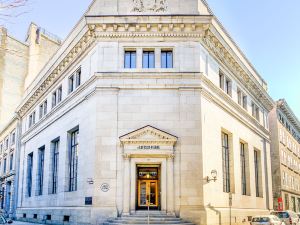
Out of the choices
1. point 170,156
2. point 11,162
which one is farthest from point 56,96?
point 11,162

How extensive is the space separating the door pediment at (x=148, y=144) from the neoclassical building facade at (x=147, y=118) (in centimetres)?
7

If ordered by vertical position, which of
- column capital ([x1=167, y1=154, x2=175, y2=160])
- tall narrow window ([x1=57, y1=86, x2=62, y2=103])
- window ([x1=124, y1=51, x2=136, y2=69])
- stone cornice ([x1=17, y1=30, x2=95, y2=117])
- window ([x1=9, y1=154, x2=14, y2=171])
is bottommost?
column capital ([x1=167, y1=154, x2=175, y2=160])

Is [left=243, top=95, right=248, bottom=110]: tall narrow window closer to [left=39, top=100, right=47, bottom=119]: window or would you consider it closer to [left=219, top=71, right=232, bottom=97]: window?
[left=219, top=71, right=232, bottom=97]: window

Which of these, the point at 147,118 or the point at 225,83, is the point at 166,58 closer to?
the point at 147,118

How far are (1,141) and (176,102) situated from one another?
5015 cm

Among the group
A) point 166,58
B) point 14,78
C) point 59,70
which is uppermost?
point 14,78

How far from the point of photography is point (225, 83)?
1401 inches

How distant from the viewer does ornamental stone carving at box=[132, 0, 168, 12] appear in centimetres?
2991

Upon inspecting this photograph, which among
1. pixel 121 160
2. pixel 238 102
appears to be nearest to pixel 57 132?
pixel 121 160

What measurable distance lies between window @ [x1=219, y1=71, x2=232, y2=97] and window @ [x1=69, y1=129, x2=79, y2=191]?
13043mm

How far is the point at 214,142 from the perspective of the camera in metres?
31.1

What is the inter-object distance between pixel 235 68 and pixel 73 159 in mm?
17097

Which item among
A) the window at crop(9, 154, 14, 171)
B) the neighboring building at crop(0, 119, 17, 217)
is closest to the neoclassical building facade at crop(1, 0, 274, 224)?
the neighboring building at crop(0, 119, 17, 217)

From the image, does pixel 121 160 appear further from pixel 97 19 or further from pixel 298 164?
pixel 298 164
